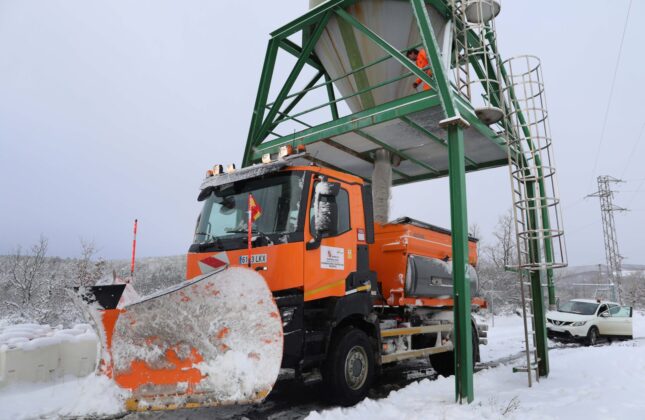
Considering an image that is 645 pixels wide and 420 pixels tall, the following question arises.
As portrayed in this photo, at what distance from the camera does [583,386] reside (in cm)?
600

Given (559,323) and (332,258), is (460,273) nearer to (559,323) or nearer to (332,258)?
(332,258)

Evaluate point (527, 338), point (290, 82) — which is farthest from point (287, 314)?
point (290, 82)

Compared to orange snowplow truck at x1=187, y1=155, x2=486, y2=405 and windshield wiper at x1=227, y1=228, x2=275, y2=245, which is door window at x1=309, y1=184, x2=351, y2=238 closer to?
orange snowplow truck at x1=187, y1=155, x2=486, y2=405

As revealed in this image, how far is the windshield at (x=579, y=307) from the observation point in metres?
15.2

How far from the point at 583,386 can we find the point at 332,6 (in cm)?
708

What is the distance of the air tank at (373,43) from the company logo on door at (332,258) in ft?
13.6

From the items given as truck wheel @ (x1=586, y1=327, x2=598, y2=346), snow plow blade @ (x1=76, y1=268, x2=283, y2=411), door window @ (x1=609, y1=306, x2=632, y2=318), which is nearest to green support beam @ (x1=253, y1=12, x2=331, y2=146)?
snow plow blade @ (x1=76, y1=268, x2=283, y2=411)

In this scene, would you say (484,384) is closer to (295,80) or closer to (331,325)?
(331,325)

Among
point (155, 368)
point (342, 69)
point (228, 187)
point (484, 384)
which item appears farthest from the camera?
point (342, 69)

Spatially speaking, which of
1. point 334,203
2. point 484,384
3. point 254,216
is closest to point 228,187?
point 254,216

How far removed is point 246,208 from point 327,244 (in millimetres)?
1192

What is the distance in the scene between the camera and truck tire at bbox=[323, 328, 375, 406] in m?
5.09

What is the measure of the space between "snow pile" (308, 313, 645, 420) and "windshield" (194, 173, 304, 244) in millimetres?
2183

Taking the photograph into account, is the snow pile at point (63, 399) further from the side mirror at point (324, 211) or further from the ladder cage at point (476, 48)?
the ladder cage at point (476, 48)
